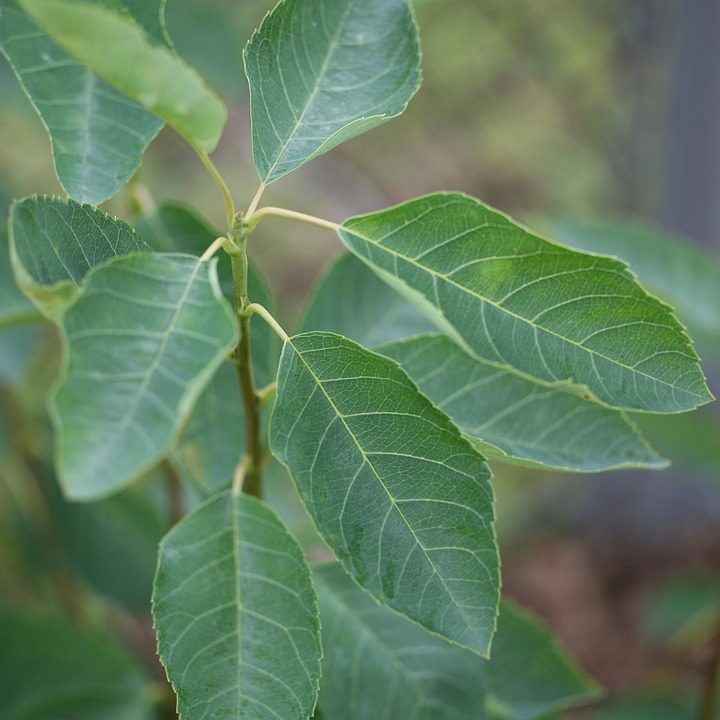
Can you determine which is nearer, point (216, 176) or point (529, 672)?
point (216, 176)

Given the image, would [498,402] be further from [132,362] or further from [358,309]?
[132,362]

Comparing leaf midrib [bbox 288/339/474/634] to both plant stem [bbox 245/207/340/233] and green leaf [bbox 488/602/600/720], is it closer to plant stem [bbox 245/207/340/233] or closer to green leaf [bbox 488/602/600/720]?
plant stem [bbox 245/207/340/233]

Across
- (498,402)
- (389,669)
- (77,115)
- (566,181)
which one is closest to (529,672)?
(389,669)

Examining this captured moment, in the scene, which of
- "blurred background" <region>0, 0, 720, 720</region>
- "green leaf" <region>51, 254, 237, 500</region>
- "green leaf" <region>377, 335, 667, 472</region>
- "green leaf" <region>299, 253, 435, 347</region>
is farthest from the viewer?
"blurred background" <region>0, 0, 720, 720</region>

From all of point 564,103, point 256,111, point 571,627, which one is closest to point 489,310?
point 256,111

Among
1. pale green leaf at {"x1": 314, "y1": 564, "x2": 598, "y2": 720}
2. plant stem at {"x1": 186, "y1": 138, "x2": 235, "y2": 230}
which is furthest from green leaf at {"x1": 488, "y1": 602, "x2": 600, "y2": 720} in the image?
plant stem at {"x1": 186, "y1": 138, "x2": 235, "y2": 230}
